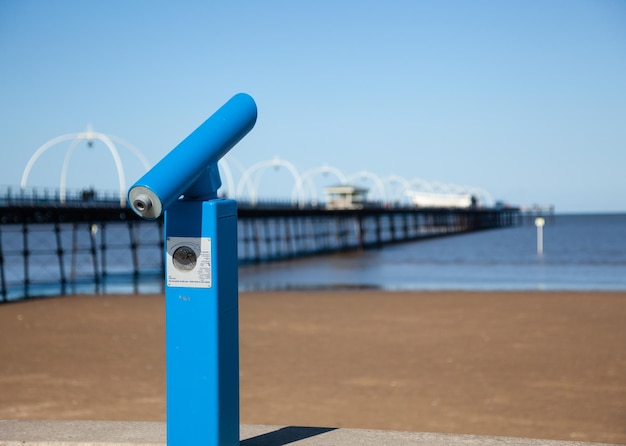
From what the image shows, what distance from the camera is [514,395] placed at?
7895 millimetres

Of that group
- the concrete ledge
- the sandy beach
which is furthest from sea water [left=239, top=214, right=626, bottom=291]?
the concrete ledge

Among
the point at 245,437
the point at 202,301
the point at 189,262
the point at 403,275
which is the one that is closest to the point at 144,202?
the point at 189,262

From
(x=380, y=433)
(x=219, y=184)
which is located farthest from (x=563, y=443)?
(x=219, y=184)

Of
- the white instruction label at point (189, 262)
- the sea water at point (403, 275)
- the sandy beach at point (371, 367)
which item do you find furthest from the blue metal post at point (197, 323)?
the sea water at point (403, 275)

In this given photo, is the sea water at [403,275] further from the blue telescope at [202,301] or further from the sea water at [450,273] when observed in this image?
the blue telescope at [202,301]

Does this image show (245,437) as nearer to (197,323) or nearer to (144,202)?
(197,323)

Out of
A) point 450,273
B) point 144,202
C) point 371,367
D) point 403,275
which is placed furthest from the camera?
point 450,273

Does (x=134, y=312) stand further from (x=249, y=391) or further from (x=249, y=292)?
(x=249, y=391)

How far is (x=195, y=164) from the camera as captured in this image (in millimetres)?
2459

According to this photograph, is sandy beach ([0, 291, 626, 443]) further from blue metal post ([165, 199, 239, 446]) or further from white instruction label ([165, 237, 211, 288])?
white instruction label ([165, 237, 211, 288])

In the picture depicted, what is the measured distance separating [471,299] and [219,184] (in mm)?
16278

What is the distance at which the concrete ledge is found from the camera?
2.71 m

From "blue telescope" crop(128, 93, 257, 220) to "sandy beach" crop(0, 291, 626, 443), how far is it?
455 centimetres

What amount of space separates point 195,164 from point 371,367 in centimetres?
741
